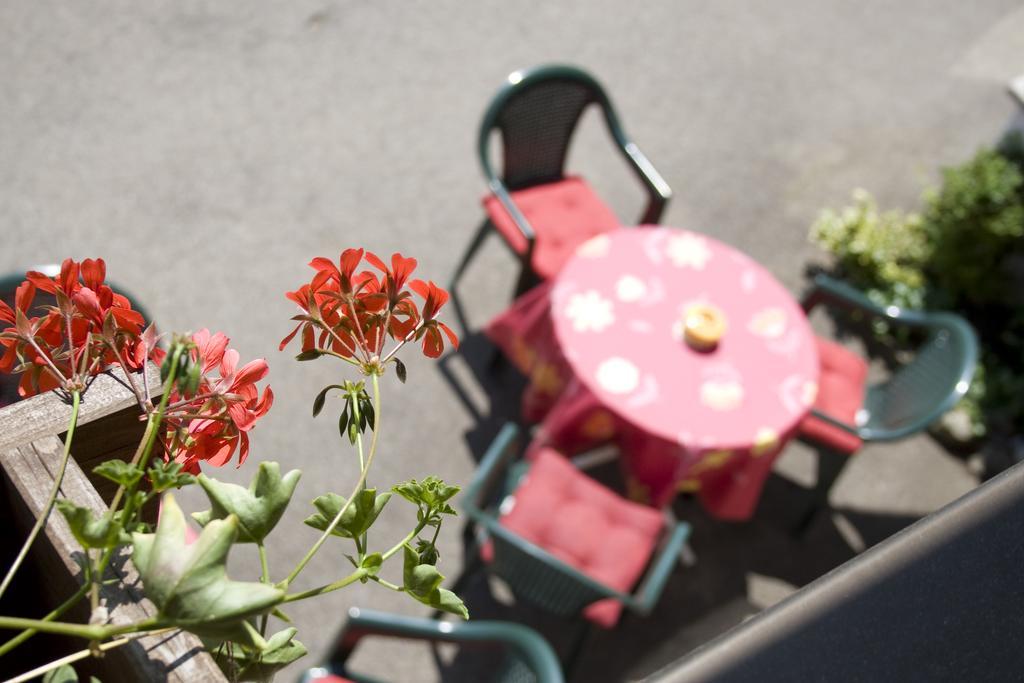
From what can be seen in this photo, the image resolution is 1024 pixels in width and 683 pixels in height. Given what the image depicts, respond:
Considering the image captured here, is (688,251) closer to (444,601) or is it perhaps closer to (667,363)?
(667,363)

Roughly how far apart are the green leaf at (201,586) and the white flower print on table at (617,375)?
117 inches

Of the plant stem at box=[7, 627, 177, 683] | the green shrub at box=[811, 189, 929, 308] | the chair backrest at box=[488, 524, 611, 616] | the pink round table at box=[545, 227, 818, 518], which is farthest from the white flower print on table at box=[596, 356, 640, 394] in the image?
the plant stem at box=[7, 627, 177, 683]

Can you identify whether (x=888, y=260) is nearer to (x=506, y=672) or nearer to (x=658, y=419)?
(x=658, y=419)

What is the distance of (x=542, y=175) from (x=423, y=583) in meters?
3.84

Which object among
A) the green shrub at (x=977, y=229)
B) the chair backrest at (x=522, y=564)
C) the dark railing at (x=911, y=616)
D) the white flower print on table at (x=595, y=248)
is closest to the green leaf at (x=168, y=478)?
the dark railing at (x=911, y=616)

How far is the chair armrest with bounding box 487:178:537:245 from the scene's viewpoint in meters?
3.82

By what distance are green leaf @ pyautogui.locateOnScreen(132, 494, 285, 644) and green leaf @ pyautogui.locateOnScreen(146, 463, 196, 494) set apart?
0.08 meters

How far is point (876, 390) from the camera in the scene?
3.91 metres

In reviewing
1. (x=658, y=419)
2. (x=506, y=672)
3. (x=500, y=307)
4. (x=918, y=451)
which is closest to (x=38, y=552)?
(x=506, y=672)

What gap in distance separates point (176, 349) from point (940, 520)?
0.36m

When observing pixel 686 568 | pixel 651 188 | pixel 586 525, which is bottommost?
pixel 686 568

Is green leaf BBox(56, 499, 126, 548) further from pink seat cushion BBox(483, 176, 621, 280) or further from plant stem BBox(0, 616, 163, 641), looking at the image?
pink seat cushion BBox(483, 176, 621, 280)

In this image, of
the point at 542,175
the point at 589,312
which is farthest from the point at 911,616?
the point at 542,175

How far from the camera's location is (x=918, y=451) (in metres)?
4.35
